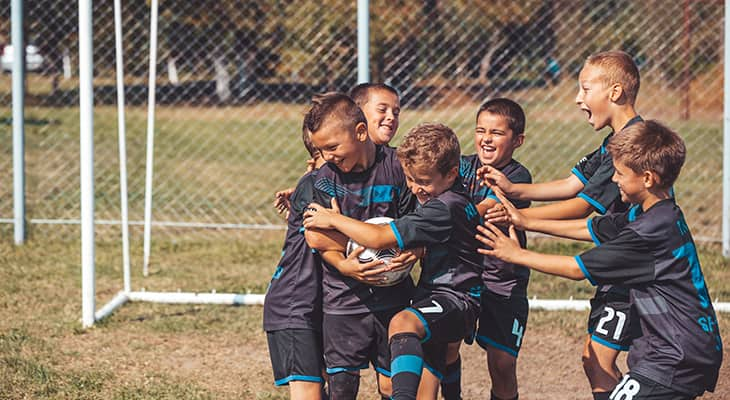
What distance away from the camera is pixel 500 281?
14.6ft

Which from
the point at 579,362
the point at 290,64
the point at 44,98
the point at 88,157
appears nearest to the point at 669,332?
the point at 579,362

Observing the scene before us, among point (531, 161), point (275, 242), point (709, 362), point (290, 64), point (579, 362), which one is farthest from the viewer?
point (290, 64)

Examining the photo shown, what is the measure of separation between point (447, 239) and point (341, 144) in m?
0.58

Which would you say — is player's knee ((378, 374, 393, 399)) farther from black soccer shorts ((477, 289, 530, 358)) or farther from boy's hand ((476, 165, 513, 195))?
boy's hand ((476, 165, 513, 195))

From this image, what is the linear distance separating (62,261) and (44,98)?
16432 millimetres

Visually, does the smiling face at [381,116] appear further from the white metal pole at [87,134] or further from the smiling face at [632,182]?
the white metal pole at [87,134]

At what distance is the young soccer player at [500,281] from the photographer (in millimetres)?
4414

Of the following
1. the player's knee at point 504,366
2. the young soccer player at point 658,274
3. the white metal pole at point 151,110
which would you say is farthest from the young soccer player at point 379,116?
the white metal pole at point 151,110

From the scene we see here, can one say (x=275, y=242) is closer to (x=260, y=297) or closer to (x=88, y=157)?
(x=260, y=297)

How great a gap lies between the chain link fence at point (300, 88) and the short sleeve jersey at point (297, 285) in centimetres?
564

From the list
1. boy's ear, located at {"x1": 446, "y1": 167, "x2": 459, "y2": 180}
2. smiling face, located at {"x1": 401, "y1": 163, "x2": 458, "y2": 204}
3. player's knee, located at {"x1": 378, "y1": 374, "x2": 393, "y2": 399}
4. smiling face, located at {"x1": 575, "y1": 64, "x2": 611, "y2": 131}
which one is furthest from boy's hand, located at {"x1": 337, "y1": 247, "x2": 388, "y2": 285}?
smiling face, located at {"x1": 575, "y1": 64, "x2": 611, "y2": 131}

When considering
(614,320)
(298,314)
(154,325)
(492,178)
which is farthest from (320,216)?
(154,325)

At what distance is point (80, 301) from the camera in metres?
7.03

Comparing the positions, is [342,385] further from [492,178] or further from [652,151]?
[652,151]
